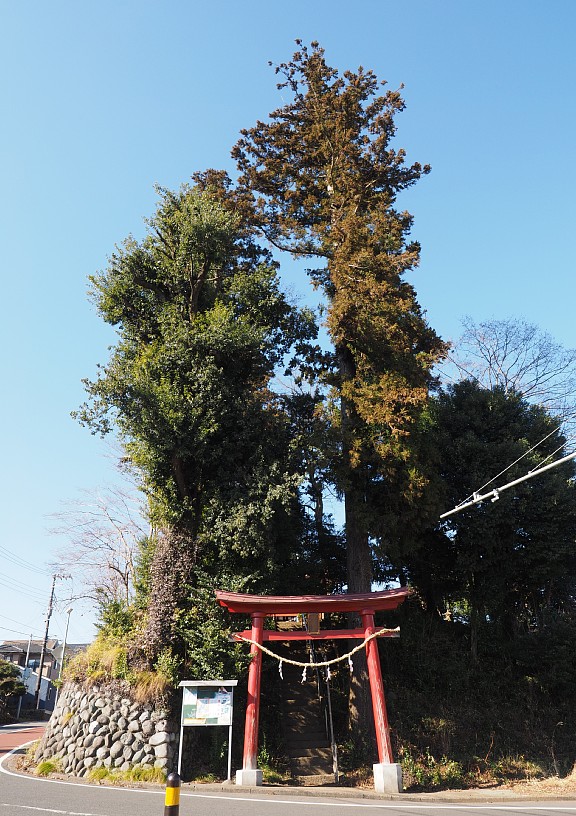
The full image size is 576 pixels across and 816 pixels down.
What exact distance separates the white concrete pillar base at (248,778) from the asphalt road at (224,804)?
244 millimetres

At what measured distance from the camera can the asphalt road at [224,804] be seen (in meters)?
7.45

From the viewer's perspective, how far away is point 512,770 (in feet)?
40.2

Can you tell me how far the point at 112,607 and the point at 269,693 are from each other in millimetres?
4567

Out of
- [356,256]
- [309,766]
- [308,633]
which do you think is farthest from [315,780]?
[356,256]

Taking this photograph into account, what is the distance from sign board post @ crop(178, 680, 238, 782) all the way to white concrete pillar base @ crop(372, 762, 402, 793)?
2824 millimetres

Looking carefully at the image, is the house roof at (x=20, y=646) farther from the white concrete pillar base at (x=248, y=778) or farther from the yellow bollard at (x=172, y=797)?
the yellow bollard at (x=172, y=797)

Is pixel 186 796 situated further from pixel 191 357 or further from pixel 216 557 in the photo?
pixel 191 357

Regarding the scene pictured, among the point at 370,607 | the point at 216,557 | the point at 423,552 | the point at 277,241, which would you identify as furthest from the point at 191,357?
the point at 423,552

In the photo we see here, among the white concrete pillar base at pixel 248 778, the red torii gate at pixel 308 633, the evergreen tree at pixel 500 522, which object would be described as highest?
the evergreen tree at pixel 500 522

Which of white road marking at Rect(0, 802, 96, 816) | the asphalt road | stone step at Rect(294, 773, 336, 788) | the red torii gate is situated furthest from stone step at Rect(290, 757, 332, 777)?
white road marking at Rect(0, 802, 96, 816)

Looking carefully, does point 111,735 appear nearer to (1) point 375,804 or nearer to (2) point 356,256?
(1) point 375,804

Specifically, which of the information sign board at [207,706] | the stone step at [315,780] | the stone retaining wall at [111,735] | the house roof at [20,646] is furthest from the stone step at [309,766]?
the house roof at [20,646]

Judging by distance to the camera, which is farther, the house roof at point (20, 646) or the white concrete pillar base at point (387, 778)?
the house roof at point (20, 646)

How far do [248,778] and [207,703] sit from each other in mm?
1523
